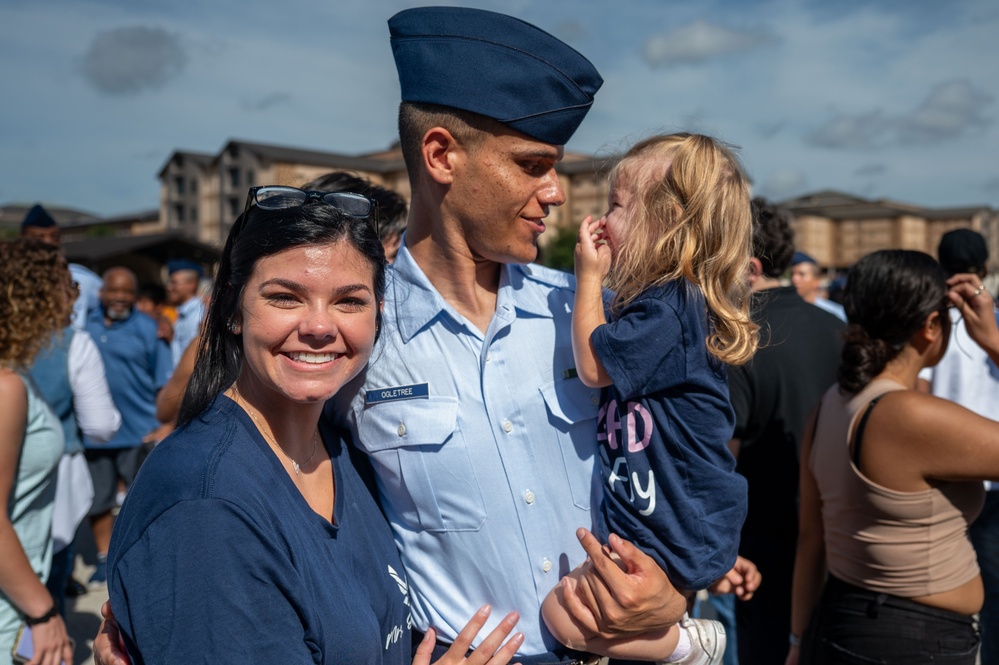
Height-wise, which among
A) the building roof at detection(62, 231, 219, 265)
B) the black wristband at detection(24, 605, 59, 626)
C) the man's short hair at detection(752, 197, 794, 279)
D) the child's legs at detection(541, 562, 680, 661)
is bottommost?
the black wristband at detection(24, 605, 59, 626)

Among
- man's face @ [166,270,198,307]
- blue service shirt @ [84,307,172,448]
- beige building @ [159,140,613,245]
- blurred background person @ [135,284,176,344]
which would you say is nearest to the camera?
blue service shirt @ [84,307,172,448]

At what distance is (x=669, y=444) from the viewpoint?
1985 millimetres

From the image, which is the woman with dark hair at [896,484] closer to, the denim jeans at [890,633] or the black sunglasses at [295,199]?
the denim jeans at [890,633]

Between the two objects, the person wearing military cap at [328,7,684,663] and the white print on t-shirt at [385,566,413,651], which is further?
the person wearing military cap at [328,7,684,663]

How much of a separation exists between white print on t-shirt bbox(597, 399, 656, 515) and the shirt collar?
331 mm

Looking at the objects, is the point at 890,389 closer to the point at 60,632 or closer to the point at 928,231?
the point at 60,632

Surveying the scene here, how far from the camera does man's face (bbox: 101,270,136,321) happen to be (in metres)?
6.95

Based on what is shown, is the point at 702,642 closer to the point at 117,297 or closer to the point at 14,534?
the point at 14,534

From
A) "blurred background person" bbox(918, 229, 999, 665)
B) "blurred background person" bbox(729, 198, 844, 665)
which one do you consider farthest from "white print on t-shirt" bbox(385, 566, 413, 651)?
"blurred background person" bbox(918, 229, 999, 665)

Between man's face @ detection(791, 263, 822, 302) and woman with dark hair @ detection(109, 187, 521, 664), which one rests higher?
man's face @ detection(791, 263, 822, 302)

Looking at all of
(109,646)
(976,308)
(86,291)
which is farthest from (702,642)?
(86,291)

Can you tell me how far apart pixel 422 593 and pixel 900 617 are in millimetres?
1563

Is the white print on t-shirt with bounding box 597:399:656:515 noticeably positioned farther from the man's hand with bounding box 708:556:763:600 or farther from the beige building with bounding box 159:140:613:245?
the beige building with bounding box 159:140:613:245

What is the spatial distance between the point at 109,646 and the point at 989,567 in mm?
3565
